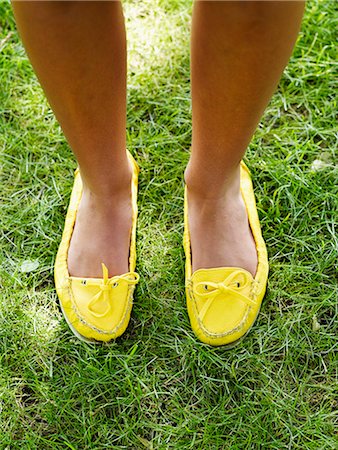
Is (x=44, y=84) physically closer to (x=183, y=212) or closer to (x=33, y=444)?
(x=183, y=212)

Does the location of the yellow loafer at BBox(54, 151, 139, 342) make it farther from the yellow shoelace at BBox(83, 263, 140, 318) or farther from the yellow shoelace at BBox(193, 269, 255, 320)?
the yellow shoelace at BBox(193, 269, 255, 320)

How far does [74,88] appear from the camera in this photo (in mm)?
1104

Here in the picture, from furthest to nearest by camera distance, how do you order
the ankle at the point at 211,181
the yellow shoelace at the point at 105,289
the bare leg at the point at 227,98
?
the yellow shoelace at the point at 105,289, the ankle at the point at 211,181, the bare leg at the point at 227,98

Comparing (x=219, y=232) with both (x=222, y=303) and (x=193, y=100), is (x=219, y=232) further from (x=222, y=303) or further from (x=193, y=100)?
(x=193, y=100)

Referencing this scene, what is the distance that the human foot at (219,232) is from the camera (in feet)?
4.66

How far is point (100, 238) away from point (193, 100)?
44cm

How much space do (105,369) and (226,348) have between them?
302mm

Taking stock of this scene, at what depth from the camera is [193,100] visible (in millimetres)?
1202

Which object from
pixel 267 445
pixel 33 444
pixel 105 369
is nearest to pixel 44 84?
pixel 105 369

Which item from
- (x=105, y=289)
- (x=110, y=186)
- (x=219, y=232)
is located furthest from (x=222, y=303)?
(x=110, y=186)

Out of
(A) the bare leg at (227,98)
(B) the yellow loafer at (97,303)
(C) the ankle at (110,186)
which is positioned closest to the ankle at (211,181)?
(A) the bare leg at (227,98)

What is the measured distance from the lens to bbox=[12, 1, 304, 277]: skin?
990 millimetres

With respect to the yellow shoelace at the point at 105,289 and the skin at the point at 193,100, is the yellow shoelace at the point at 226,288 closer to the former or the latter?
the skin at the point at 193,100

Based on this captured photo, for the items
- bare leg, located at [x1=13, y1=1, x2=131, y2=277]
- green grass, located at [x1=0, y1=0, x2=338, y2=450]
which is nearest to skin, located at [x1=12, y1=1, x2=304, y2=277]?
bare leg, located at [x1=13, y1=1, x2=131, y2=277]
